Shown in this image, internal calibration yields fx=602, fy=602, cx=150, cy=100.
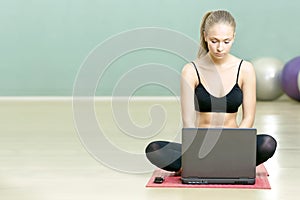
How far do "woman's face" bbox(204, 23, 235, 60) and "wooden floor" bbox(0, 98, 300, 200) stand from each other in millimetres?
550

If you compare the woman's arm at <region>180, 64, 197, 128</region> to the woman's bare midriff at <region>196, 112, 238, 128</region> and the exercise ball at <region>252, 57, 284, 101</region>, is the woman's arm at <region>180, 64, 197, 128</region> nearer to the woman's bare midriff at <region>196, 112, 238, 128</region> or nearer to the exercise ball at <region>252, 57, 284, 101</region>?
the woman's bare midriff at <region>196, 112, 238, 128</region>

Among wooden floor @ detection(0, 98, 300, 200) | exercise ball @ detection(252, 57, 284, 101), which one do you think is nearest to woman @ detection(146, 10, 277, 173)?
wooden floor @ detection(0, 98, 300, 200)

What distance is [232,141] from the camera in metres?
2.30

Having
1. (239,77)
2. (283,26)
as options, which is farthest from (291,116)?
(239,77)

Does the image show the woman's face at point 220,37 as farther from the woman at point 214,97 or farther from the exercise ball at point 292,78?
the exercise ball at point 292,78

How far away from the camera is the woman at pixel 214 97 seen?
8.10ft

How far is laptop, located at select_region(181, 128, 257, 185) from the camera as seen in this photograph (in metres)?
2.29

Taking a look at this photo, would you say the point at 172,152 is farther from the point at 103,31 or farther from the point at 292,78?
the point at 103,31

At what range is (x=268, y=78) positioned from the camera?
5461mm

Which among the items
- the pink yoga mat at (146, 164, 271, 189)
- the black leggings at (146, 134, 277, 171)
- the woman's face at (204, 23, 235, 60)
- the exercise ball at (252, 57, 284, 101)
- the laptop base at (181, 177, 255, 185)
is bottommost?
the exercise ball at (252, 57, 284, 101)

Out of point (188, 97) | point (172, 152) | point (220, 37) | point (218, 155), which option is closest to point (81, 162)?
point (172, 152)

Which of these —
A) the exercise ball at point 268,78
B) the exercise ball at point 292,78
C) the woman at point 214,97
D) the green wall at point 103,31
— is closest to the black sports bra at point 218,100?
the woman at point 214,97

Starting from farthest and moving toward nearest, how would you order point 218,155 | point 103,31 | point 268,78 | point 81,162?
point 103,31 → point 268,78 → point 81,162 → point 218,155

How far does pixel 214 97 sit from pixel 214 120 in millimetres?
96
